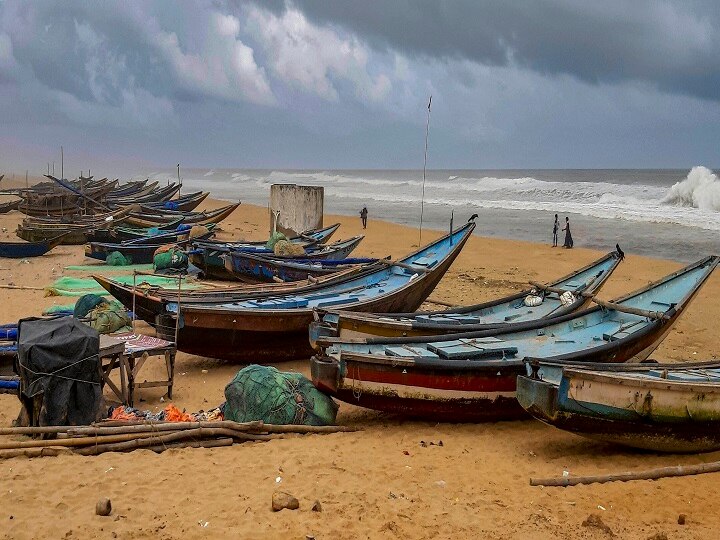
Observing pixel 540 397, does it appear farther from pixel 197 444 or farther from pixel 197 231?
pixel 197 231

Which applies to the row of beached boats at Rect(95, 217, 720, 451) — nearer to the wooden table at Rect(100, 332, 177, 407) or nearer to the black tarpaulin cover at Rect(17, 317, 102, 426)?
the wooden table at Rect(100, 332, 177, 407)

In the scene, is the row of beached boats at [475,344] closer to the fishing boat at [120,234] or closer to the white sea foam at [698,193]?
the fishing boat at [120,234]

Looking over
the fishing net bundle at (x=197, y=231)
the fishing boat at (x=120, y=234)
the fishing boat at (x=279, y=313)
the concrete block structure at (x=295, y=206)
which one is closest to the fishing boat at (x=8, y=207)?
the fishing boat at (x=120, y=234)

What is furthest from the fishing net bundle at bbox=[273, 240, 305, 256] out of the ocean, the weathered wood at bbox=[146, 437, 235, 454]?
the ocean

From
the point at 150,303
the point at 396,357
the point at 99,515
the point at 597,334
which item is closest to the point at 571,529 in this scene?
the point at 396,357

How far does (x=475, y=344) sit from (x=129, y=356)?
372 cm

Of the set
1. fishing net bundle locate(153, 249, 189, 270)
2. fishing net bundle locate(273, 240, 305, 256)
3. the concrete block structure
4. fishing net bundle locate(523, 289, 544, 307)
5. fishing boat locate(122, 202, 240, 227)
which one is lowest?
fishing net bundle locate(153, 249, 189, 270)

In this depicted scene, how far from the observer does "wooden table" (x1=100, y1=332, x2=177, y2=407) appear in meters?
6.88

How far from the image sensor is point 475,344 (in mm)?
7453

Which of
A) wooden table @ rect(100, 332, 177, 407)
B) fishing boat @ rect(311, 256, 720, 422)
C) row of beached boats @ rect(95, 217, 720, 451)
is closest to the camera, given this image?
row of beached boats @ rect(95, 217, 720, 451)

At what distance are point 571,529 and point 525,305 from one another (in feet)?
16.6

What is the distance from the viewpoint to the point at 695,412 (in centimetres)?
601

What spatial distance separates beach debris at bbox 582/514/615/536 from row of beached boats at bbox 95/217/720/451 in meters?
1.13

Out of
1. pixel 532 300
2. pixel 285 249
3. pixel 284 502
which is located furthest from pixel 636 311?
pixel 285 249
